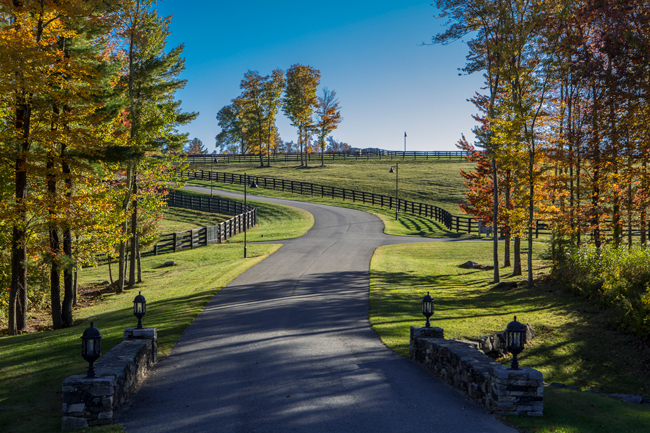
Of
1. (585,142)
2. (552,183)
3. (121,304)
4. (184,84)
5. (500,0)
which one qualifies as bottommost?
(121,304)

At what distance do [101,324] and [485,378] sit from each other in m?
11.8

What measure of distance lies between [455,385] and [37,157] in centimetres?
1397

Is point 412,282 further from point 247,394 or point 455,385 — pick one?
point 247,394

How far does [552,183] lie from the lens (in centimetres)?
1861

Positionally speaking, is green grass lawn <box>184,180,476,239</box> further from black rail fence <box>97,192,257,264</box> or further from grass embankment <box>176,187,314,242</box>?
black rail fence <box>97,192,257,264</box>

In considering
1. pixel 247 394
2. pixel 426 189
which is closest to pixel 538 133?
pixel 247 394

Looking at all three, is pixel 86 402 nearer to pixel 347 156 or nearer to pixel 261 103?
pixel 261 103

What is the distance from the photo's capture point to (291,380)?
328 inches

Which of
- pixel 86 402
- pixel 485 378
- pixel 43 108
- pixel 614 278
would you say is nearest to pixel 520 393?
pixel 485 378

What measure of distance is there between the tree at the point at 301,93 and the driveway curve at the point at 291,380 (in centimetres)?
5721

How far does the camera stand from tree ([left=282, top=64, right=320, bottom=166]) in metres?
69.4

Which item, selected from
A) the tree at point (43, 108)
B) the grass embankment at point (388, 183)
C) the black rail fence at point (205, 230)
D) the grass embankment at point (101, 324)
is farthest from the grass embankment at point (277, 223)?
the tree at point (43, 108)

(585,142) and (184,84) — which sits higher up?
(184,84)

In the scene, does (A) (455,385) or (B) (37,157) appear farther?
(B) (37,157)
